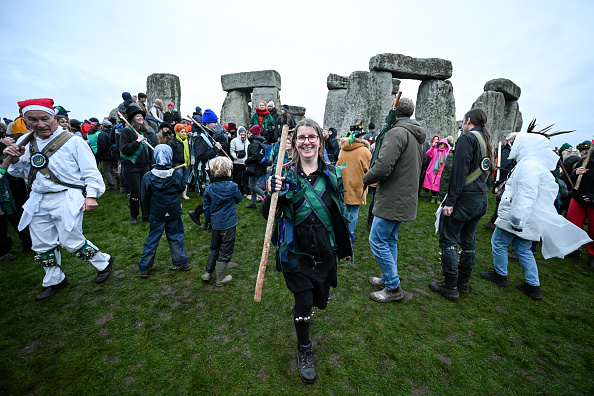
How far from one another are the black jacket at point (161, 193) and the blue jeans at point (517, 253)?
4.51 m

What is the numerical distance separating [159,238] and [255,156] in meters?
3.37

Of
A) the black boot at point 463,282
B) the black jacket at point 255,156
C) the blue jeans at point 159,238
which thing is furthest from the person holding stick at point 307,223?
the black jacket at point 255,156

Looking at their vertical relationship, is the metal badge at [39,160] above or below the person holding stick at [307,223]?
above

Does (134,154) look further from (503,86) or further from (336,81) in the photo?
(503,86)

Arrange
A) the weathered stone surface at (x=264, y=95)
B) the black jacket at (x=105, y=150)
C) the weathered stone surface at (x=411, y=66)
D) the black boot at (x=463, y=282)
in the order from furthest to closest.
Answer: the weathered stone surface at (x=264, y=95) → the weathered stone surface at (x=411, y=66) → the black jacket at (x=105, y=150) → the black boot at (x=463, y=282)

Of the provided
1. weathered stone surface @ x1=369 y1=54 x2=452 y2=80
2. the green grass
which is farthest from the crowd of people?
weathered stone surface @ x1=369 y1=54 x2=452 y2=80

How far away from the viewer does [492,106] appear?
1186 cm

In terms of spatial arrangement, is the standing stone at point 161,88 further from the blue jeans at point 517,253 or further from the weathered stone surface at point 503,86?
the weathered stone surface at point 503,86

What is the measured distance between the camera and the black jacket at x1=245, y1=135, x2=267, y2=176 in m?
6.39

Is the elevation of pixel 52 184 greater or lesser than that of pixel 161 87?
lesser

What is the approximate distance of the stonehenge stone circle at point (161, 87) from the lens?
11432mm

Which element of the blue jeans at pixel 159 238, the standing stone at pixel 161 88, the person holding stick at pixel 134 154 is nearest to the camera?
the blue jeans at pixel 159 238

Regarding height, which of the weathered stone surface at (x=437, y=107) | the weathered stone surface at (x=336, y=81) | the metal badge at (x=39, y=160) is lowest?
the metal badge at (x=39, y=160)

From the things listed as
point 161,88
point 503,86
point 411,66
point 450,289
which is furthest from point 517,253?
point 161,88
